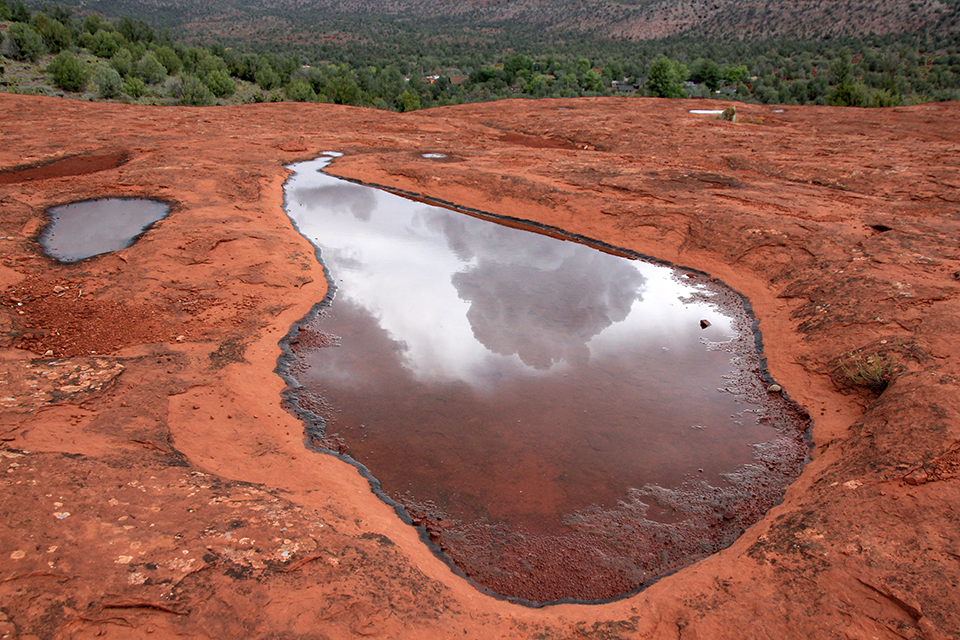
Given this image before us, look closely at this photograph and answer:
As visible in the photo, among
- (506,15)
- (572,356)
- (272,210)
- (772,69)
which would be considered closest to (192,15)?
(506,15)

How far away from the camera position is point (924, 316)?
6.82 metres

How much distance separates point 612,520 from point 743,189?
9.45 m

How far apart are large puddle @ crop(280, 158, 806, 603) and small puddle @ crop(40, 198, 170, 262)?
3.21 m

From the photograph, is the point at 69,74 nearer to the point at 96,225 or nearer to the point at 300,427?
the point at 96,225

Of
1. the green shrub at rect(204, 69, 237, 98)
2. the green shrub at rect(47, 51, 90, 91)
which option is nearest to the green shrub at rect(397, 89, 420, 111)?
the green shrub at rect(204, 69, 237, 98)

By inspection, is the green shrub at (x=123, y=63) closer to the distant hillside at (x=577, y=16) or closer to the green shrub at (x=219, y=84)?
the green shrub at (x=219, y=84)

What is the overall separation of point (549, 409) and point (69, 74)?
31.4 meters

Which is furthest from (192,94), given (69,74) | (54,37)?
(54,37)

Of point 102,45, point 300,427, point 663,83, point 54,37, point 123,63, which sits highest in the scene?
point 663,83

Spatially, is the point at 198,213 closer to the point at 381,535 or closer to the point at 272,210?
the point at 272,210

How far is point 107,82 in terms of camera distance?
1043 inches

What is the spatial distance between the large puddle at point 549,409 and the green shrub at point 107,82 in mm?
24293

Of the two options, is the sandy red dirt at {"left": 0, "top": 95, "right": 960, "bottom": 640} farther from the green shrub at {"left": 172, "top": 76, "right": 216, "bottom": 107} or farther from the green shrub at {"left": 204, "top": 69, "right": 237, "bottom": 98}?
the green shrub at {"left": 204, "top": 69, "right": 237, "bottom": 98}

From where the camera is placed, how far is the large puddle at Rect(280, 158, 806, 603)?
4738 mm
